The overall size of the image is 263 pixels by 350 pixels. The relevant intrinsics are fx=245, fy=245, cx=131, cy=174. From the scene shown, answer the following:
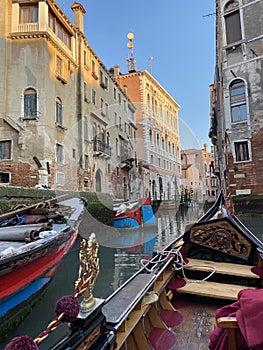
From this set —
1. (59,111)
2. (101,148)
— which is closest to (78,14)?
(59,111)

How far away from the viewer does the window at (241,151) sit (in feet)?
33.9

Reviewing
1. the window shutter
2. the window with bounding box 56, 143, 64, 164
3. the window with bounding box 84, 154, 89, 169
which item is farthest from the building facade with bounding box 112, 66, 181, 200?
the window with bounding box 56, 143, 64, 164

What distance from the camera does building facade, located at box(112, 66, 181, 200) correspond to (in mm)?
19000

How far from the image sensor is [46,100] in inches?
421

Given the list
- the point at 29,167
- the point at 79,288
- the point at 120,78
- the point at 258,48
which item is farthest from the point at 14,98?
the point at 120,78

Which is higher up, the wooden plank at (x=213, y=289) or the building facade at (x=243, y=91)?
the building facade at (x=243, y=91)

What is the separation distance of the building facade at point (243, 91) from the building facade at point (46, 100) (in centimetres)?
722

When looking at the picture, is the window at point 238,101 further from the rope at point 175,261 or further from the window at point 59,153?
the rope at point 175,261

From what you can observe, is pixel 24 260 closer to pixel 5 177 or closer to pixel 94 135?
pixel 5 177

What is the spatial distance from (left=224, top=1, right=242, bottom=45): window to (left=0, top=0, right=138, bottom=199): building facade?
24.3 ft

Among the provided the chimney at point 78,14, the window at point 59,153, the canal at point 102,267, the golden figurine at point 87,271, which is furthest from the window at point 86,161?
the golden figurine at point 87,271

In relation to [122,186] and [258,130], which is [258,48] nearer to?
[258,130]

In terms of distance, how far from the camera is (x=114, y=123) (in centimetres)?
1773

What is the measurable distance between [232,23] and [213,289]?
12.4 meters
